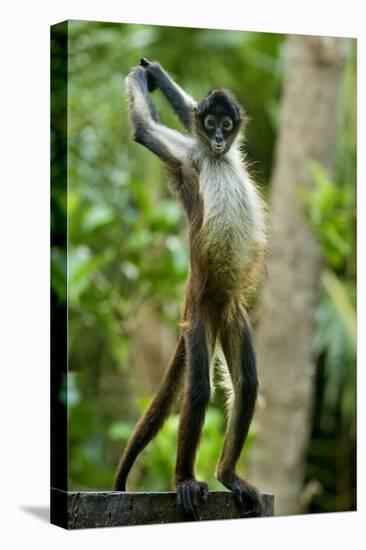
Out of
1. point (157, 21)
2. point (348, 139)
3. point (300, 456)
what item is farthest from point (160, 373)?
point (157, 21)

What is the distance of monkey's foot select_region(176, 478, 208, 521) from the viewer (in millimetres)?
7047

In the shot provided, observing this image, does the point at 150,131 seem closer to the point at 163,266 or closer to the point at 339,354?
the point at 163,266

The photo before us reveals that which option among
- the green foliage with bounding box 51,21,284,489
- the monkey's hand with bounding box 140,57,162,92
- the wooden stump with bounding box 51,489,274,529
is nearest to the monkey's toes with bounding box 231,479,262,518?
the wooden stump with bounding box 51,489,274,529

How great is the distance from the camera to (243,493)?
289 inches

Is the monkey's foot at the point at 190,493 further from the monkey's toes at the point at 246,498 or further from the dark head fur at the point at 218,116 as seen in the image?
the dark head fur at the point at 218,116

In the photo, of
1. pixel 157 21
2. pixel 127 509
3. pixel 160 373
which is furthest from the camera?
pixel 160 373

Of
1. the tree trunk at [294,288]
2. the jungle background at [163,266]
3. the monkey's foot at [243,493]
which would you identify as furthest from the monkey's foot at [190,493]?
the tree trunk at [294,288]

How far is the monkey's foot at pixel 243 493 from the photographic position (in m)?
7.32

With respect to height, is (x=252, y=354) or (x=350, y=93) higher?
(x=350, y=93)

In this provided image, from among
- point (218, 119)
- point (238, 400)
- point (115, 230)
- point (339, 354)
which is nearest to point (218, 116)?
point (218, 119)

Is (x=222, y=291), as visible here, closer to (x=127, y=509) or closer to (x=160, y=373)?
(x=127, y=509)

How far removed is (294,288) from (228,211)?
416 centimetres

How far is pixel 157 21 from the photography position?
8.24 metres

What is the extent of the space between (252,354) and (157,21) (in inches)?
93.9
